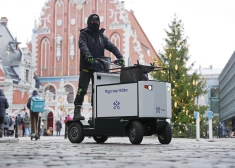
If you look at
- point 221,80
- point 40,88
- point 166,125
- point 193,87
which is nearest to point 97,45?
point 166,125

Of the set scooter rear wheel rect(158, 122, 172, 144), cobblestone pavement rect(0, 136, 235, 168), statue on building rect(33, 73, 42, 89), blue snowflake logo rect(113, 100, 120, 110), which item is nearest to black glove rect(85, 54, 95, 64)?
blue snowflake logo rect(113, 100, 120, 110)

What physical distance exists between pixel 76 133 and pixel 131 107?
1452 mm

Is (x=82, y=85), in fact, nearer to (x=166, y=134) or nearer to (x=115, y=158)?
(x=166, y=134)

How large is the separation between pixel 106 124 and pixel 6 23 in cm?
4606

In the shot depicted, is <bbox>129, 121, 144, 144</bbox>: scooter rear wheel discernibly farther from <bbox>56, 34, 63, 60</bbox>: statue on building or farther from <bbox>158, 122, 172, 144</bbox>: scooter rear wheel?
<bbox>56, 34, 63, 60</bbox>: statue on building

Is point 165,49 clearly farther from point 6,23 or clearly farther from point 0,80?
point 6,23

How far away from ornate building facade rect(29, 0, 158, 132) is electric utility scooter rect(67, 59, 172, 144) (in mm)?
39142

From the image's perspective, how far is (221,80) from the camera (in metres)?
72.7

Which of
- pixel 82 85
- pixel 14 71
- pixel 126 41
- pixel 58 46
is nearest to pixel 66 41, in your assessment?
pixel 58 46

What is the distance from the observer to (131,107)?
7.94 metres

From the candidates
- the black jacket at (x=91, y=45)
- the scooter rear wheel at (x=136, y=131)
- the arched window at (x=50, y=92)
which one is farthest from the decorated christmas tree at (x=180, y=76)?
the arched window at (x=50, y=92)

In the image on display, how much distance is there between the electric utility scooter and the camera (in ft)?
25.8

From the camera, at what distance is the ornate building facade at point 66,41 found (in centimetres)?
4847

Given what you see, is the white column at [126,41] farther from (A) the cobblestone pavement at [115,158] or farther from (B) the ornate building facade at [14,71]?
(A) the cobblestone pavement at [115,158]
